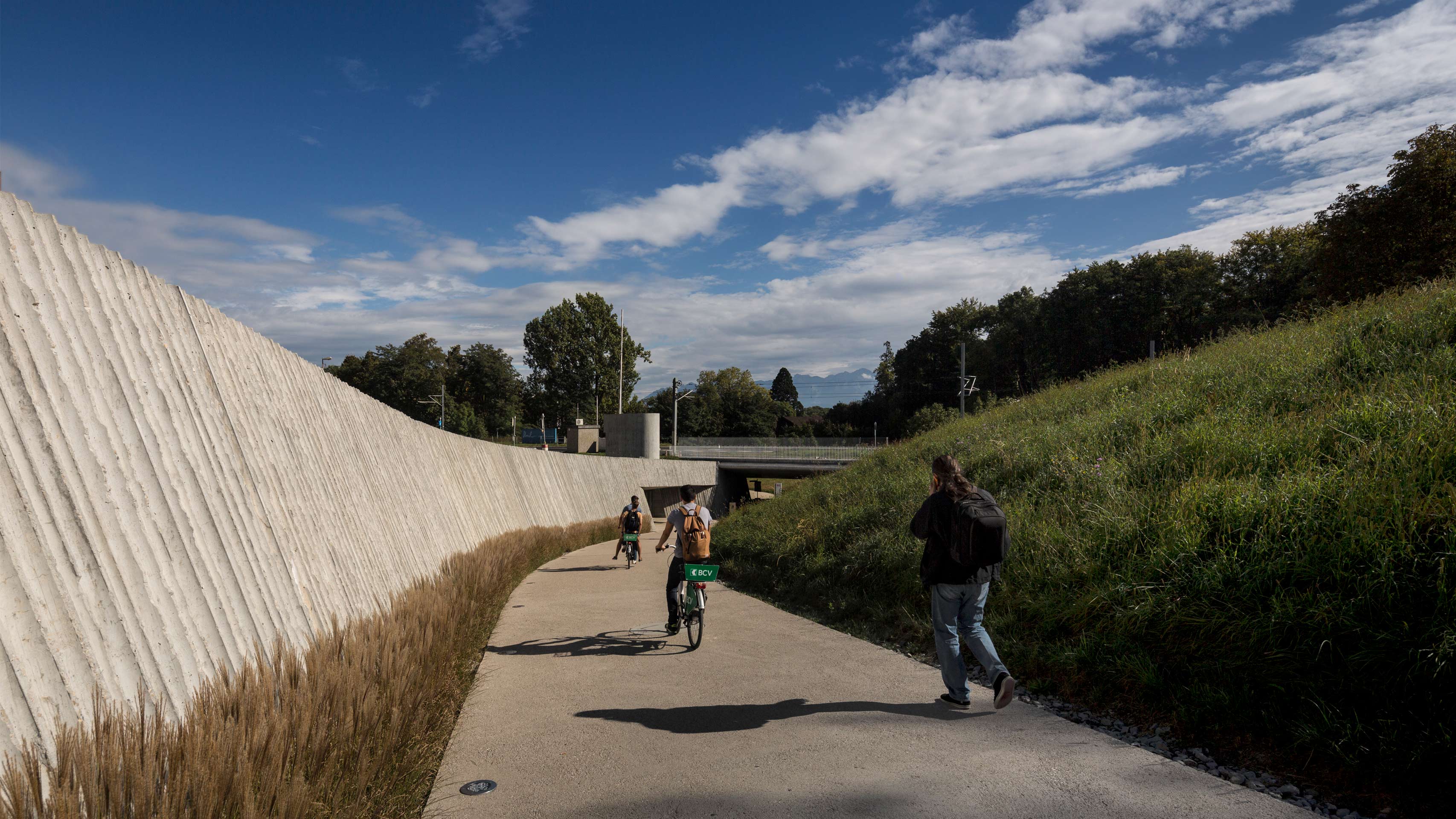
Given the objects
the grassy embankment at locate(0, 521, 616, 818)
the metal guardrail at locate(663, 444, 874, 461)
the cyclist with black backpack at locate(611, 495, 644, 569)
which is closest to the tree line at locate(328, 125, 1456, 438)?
the metal guardrail at locate(663, 444, 874, 461)

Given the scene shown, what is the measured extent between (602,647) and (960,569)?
4.12 metres

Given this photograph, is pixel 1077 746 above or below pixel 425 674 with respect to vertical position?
below

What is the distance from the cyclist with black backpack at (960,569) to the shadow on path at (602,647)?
9.87ft

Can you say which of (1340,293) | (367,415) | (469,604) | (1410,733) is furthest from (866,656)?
(1340,293)

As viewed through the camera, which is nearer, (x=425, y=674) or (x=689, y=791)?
(x=689, y=791)

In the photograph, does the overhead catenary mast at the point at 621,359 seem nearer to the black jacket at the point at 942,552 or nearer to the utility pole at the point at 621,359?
the utility pole at the point at 621,359

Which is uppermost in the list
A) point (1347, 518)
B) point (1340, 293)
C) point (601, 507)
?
point (1340, 293)

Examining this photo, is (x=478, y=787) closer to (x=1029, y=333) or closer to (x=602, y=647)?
(x=602, y=647)

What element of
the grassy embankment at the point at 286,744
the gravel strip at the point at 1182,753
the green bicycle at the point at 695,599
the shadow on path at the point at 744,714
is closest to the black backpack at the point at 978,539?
the shadow on path at the point at 744,714

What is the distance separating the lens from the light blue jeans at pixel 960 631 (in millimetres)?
5469

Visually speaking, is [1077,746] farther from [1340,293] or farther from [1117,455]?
[1340,293]

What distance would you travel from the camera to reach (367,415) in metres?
9.34

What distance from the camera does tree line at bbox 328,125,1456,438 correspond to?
2470 centimetres

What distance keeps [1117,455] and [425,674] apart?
Answer: 28.6 ft
